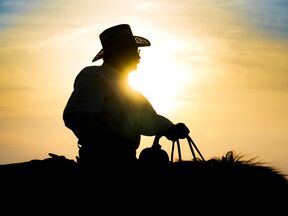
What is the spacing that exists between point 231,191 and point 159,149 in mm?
891

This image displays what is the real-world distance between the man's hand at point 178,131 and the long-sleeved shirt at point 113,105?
99mm

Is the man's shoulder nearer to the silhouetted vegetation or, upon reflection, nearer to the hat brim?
the hat brim

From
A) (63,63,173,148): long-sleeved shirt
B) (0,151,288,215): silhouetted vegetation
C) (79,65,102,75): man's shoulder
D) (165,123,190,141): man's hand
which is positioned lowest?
(0,151,288,215): silhouetted vegetation

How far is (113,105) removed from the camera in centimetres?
925

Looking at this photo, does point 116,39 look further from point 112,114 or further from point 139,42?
point 112,114

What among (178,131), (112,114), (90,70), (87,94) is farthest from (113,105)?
(178,131)

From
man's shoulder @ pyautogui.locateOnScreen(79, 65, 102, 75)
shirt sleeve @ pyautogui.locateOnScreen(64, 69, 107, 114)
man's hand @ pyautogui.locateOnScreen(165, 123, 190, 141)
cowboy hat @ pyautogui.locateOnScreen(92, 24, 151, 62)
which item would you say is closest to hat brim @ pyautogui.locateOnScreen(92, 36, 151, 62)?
cowboy hat @ pyautogui.locateOnScreen(92, 24, 151, 62)

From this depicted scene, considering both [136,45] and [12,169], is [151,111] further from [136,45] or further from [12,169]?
[12,169]

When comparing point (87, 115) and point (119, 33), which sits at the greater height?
point (119, 33)

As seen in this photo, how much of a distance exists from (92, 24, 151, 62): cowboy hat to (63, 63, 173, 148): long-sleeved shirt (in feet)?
0.86

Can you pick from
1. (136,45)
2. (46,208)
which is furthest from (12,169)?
(136,45)

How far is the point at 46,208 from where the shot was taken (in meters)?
9.18

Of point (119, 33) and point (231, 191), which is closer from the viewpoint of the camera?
point (231, 191)

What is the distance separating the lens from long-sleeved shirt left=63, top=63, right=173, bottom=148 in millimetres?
9062
